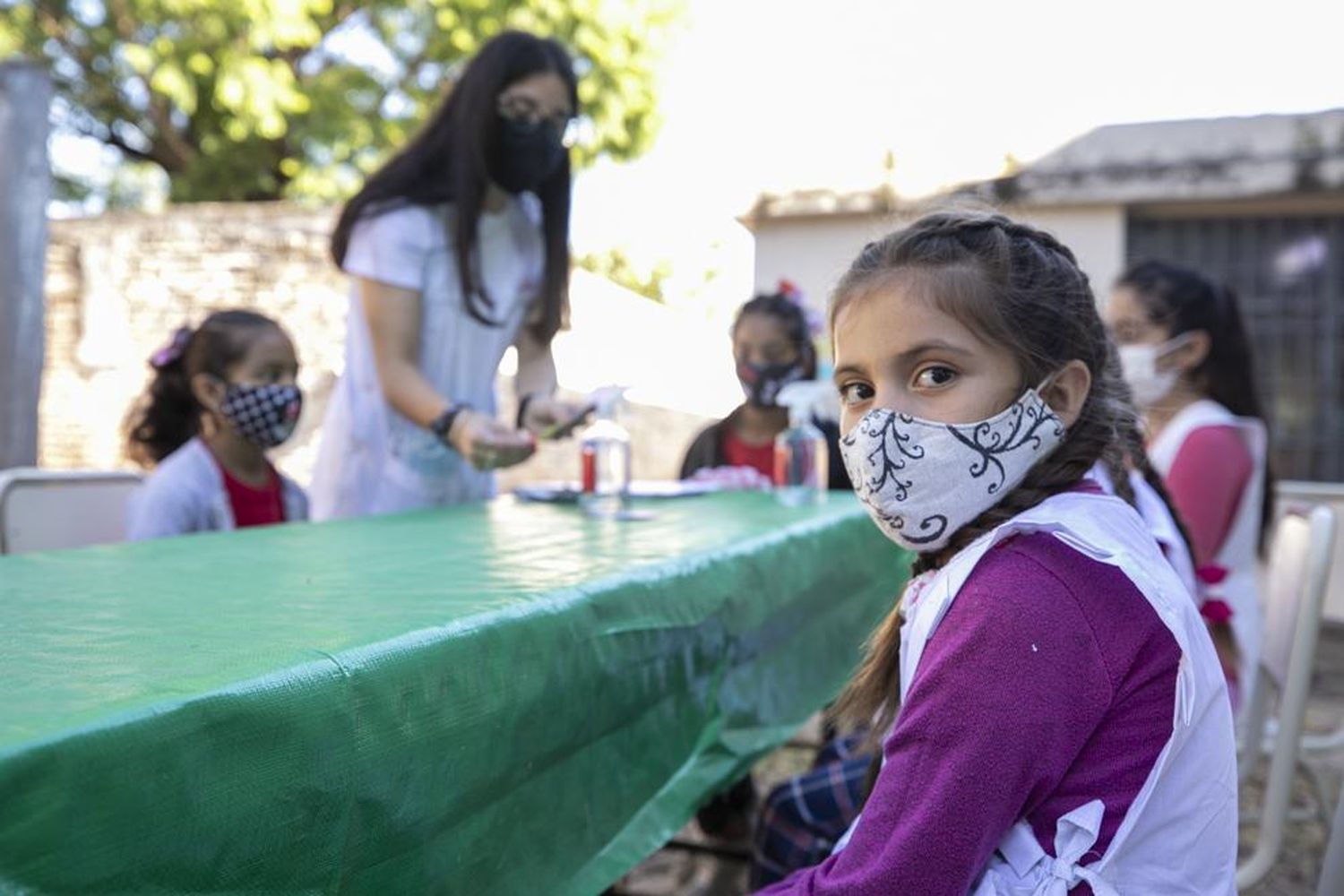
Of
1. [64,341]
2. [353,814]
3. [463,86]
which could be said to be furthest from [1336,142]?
[64,341]

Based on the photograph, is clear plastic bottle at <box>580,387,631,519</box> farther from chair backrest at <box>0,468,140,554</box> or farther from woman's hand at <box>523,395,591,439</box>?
chair backrest at <box>0,468,140,554</box>

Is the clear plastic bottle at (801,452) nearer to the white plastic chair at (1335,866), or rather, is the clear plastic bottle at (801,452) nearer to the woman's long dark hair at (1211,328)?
the woman's long dark hair at (1211,328)

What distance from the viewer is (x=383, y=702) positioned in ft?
2.86

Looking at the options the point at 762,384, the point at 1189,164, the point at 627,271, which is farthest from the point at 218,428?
the point at 627,271

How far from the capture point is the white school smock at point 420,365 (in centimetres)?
234

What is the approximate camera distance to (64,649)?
87cm

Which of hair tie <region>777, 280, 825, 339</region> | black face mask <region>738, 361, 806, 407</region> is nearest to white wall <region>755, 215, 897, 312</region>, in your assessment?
hair tie <region>777, 280, 825, 339</region>

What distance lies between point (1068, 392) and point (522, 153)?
1599 mm

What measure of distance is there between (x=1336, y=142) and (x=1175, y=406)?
12.5ft

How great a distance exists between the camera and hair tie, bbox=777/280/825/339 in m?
3.26

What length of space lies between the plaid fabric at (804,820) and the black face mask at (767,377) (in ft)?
5.19

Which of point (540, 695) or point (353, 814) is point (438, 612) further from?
point (353, 814)

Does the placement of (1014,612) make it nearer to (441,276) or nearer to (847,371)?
(847,371)

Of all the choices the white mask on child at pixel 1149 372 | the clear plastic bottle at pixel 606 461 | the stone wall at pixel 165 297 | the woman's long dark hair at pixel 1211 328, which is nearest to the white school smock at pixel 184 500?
the clear plastic bottle at pixel 606 461
